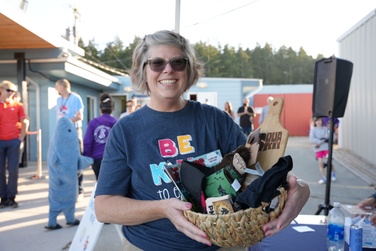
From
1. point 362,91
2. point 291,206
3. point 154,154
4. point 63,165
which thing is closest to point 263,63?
point 362,91

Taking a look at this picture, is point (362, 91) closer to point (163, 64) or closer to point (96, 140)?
point (96, 140)

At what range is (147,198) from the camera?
1.53 metres

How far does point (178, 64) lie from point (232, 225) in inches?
29.6

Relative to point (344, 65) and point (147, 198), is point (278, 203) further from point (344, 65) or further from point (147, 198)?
point (344, 65)

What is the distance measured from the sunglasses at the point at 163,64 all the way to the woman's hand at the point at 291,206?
650mm

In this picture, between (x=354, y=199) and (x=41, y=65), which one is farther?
(x=41, y=65)

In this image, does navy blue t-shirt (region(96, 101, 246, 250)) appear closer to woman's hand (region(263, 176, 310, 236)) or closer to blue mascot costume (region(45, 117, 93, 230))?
woman's hand (region(263, 176, 310, 236))

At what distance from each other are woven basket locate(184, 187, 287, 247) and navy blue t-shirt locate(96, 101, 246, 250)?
34 centimetres

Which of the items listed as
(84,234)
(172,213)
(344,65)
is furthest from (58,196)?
(344,65)

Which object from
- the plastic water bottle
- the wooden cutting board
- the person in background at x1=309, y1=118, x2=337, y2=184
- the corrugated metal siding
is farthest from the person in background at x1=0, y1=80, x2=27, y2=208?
the corrugated metal siding

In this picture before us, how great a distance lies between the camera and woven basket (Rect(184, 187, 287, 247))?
3.73ft

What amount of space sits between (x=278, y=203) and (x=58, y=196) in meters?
3.96

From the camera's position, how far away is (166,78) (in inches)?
62.3

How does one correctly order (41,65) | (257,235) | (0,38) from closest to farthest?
(257,235) → (0,38) → (41,65)
